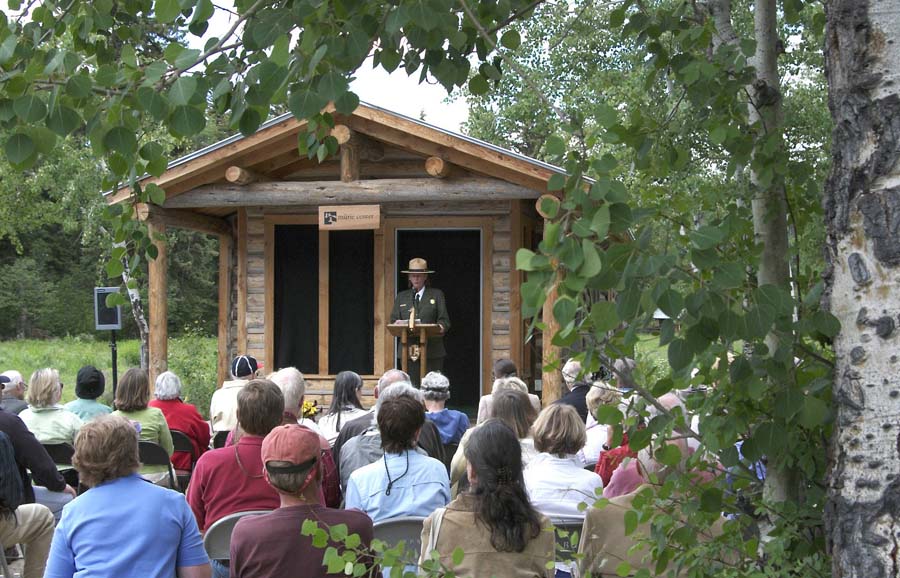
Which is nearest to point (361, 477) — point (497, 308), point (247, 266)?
point (497, 308)

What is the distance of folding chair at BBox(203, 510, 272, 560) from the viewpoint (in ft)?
13.4

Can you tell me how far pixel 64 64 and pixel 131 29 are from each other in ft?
4.71

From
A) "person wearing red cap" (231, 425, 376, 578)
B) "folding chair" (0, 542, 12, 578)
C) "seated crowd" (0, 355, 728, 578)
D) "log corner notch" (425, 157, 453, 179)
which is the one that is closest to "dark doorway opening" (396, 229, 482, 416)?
"log corner notch" (425, 157, 453, 179)

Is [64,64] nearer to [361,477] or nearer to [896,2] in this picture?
[896,2]

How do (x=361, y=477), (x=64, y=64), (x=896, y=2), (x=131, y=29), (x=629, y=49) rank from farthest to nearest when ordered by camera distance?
1. (x=629, y=49)
2. (x=361, y=477)
3. (x=131, y=29)
4. (x=64, y=64)
5. (x=896, y=2)

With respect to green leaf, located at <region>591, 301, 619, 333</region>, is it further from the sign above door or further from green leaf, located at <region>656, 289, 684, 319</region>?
the sign above door

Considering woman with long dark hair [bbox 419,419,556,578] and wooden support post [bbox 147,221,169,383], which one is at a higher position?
wooden support post [bbox 147,221,169,383]

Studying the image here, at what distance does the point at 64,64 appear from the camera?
2.28 metres

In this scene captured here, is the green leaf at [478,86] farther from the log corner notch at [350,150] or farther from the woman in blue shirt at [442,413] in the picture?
the log corner notch at [350,150]

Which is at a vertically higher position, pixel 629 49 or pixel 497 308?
pixel 629 49

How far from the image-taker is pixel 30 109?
7.30ft

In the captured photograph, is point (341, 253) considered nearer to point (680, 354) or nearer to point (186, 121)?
point (186, 121)

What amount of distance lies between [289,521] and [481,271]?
9.46m

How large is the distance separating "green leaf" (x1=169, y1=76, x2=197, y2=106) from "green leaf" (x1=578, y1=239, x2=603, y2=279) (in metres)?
0.98
